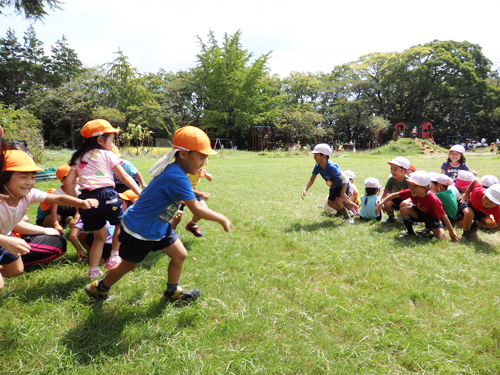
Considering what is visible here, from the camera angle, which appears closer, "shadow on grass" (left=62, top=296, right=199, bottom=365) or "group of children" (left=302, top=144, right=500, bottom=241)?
"shadow on grass" (left=62, top=296, right=199, bottom=365)

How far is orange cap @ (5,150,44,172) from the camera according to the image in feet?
8.21

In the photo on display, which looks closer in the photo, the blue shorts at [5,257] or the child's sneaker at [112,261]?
the blue shorts at [5,257]

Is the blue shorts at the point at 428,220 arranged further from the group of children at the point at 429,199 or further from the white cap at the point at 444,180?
the white cap at the point at 444,180

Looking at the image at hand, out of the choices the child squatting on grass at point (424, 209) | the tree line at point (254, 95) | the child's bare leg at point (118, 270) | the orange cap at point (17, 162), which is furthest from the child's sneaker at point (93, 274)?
the tree line at point (254, 95)

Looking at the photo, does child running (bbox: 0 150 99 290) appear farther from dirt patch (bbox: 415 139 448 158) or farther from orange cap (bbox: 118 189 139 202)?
dirt patch (bbox: 415 139 448 158)

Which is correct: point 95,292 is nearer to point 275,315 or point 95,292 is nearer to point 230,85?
point 275,315

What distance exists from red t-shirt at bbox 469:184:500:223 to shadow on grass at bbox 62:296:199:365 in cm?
461

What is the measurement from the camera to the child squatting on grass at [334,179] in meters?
5.45

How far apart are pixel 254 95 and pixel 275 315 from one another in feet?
112

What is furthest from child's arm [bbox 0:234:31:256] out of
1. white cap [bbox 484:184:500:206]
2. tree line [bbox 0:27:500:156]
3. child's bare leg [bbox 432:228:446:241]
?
tree line [bbox 0:27:500:156]

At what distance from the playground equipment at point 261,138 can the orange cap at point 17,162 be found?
31.5 m

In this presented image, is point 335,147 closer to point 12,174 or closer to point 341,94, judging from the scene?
point 341,94

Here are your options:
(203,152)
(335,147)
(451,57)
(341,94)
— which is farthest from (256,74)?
(203,152)

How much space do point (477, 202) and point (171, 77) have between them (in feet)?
141
